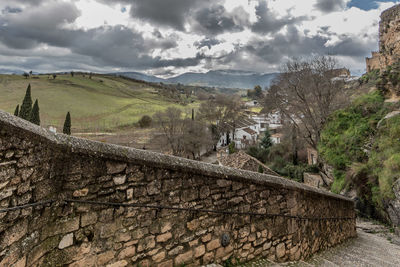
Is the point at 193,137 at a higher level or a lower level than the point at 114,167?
lower

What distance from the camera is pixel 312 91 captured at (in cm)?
1664

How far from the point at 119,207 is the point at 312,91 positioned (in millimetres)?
17073

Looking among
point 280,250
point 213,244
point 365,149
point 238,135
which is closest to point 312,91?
point 365,149

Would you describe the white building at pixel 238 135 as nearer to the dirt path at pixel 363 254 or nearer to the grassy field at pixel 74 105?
the grassy field at pixel 74 105

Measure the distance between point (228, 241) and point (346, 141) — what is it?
38.7 ft

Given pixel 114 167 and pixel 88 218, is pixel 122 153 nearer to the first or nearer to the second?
pixel 114 167

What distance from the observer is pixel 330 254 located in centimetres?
605

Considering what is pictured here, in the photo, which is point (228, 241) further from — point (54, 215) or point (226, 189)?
point (54, 215)

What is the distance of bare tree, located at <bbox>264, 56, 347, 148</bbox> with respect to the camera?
1653 centimetres

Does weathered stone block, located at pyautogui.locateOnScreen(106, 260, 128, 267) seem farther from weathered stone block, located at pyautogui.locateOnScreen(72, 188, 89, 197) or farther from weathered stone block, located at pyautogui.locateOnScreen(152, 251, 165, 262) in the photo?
weathered stone block, located at pyautogui.locateOnScreen(72, 188, 89, 197)

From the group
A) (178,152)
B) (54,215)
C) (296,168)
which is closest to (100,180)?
(54,215)

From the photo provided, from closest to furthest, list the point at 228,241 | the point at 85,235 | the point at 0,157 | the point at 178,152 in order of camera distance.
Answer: the point at 0,157 < the point at 85,235 < the point at 228,241 < the point at 178,152

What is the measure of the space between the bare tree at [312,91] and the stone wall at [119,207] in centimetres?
1413

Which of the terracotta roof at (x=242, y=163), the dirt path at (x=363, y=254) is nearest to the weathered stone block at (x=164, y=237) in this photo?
the dirt path at (x=363, y=254)
